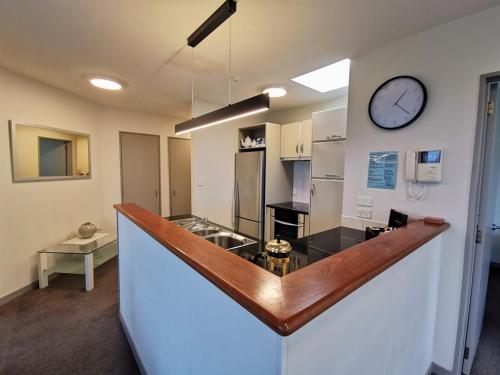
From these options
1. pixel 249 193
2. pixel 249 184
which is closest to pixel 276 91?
pixel 249 184

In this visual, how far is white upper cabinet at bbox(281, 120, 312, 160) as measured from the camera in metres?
3.30

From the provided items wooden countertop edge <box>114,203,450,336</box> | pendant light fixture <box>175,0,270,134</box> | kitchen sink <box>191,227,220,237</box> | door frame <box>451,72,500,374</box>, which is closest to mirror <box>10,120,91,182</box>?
kitchen sink <box>191,227,220,237</box>

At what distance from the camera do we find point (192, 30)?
1.68 metres

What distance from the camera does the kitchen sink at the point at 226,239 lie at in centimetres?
195

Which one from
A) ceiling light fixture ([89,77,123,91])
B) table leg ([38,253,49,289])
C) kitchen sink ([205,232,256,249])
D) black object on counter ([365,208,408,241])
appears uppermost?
ceiling light fixture ([89,77,123,91])

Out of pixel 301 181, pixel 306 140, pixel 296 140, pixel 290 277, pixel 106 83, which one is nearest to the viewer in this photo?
pixel 290 277

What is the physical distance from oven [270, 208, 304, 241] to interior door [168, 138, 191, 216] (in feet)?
7.10

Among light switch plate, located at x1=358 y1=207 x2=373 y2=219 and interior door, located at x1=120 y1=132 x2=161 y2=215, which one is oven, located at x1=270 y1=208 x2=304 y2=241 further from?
interior door, located at x1=120 y1=132 x2=161 y2=215

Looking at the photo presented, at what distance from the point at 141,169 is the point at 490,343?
4882mm

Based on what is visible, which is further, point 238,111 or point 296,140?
point 296,140

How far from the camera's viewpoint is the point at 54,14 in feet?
4.95

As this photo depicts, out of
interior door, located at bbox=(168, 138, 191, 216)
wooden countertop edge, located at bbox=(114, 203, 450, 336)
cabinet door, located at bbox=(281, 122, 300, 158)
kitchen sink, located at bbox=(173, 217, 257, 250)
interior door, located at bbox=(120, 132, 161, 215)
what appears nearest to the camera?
wooden countertop edge, located at bbox=(114, 203, 450, 336)

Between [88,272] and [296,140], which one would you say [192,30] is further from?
[88,272]

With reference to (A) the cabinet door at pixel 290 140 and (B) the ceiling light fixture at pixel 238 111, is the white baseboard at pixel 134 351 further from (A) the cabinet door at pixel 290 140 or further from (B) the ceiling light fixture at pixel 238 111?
(A) the cabinet door at pixel 290 140
